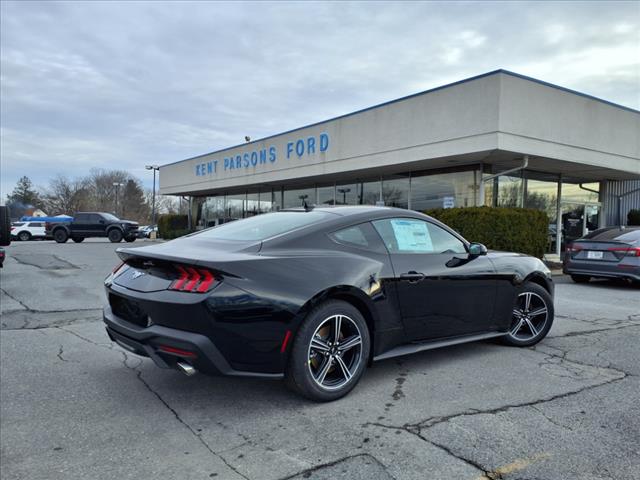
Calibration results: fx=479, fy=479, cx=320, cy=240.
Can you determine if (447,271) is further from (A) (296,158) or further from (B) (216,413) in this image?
(A) (296,158)

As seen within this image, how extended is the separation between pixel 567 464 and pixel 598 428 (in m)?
0.61

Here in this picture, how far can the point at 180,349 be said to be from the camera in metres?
2.98

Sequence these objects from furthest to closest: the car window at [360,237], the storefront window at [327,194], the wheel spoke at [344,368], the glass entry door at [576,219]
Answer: the storefront window at [327,194]
the glass entry door at [576,219]
the car window at [360,237]
the wheel spoke at [344,368]

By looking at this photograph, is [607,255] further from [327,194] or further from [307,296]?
[327,194]

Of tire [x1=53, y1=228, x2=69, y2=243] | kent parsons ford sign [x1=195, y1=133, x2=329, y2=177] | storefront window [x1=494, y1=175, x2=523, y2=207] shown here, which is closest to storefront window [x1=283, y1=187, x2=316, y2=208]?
kent parsons ford sign [x1=195, y1=133, x2=329, y2=177]

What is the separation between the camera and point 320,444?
2758 millimetres

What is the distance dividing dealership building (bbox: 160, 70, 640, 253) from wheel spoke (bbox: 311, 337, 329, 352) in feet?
32.4

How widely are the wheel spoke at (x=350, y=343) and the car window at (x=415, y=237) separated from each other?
31.4 inches

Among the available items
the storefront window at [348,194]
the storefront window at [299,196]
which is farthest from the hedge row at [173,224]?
the storefront window at [348,194]

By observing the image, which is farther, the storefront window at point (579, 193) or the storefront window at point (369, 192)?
the storefront window at point (369, 192)

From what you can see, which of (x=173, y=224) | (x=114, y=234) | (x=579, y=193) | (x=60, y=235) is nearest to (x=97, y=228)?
(x=114, y=234)

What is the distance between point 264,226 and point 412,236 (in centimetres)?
128

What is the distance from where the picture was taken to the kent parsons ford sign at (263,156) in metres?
17.5

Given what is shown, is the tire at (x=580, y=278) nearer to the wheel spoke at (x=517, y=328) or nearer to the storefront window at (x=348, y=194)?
the wheel spoke at (x=517, y=328)
